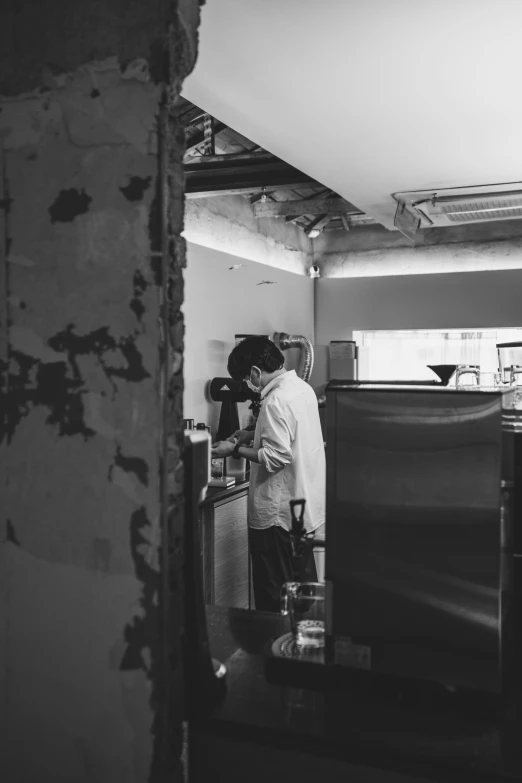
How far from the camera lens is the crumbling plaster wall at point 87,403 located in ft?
A: 4.57

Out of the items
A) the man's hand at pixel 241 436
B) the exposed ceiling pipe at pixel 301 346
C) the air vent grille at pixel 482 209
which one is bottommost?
the man's hand at pixel 241 436

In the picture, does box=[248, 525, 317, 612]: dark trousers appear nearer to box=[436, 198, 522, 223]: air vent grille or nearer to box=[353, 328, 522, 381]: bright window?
box=[436, 198, 522, 223]: air vent grille

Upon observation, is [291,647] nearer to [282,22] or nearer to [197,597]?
[197,597]

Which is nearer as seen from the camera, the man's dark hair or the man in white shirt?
the man in white shirt

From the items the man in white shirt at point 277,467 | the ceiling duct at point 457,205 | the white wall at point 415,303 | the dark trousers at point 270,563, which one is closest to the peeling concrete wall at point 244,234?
the white wall at point 415,303

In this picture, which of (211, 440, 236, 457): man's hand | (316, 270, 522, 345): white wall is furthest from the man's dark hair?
(316, 270, 522, 345): white wall

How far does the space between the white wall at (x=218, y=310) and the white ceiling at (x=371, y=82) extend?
1.70 meters

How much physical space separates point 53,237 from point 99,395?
354 millimetres

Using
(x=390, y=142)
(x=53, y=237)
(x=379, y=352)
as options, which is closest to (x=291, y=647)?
(x=53, y=237)

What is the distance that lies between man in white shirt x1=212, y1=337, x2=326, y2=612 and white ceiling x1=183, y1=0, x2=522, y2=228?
1207mm

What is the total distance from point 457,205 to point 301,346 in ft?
7.92

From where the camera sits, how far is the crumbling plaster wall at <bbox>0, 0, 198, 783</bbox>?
1393 mm

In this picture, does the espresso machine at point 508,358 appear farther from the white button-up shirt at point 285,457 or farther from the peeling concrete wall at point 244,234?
the peeling concrete wall at point 244,234

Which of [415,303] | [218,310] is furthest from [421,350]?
[218,310]
